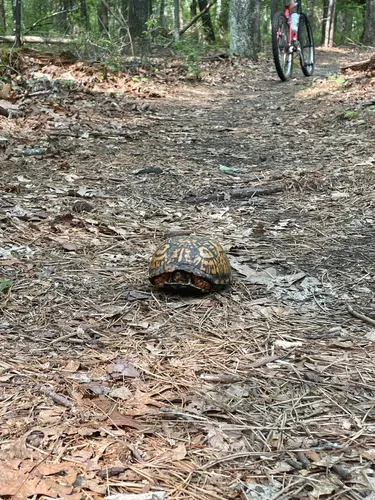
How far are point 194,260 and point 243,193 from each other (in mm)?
1900

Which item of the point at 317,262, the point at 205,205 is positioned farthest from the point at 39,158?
the point at 317,262

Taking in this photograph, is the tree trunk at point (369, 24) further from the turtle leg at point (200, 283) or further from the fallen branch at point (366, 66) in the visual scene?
the turtle leg at point (200, 283)

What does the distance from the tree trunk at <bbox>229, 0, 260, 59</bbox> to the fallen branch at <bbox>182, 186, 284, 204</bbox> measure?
34.0 feet

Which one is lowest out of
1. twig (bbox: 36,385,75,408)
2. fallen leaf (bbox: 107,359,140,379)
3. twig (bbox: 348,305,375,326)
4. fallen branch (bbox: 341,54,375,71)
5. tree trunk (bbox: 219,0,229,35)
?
twig (bbox: 348,305,375,326)

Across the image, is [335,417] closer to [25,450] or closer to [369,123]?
[25,450]

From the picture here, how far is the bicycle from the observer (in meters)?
9.34

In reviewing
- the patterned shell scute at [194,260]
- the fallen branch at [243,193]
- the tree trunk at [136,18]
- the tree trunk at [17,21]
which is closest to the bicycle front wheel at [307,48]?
the tree trunk at [136,18]

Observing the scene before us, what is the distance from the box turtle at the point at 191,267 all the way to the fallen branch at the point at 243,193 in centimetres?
159

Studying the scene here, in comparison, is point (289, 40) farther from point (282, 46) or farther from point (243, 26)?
point (243, 26)

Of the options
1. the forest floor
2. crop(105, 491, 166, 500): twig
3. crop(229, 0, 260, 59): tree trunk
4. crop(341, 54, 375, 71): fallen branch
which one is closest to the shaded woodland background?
crop(229, 0, 260, 59): tree trunk

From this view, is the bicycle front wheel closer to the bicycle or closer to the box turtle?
the bicycle

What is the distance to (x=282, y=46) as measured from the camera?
9836 millimetres

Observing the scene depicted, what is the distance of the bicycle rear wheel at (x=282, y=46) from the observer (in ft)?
30.2

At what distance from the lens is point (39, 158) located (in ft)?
16.4
